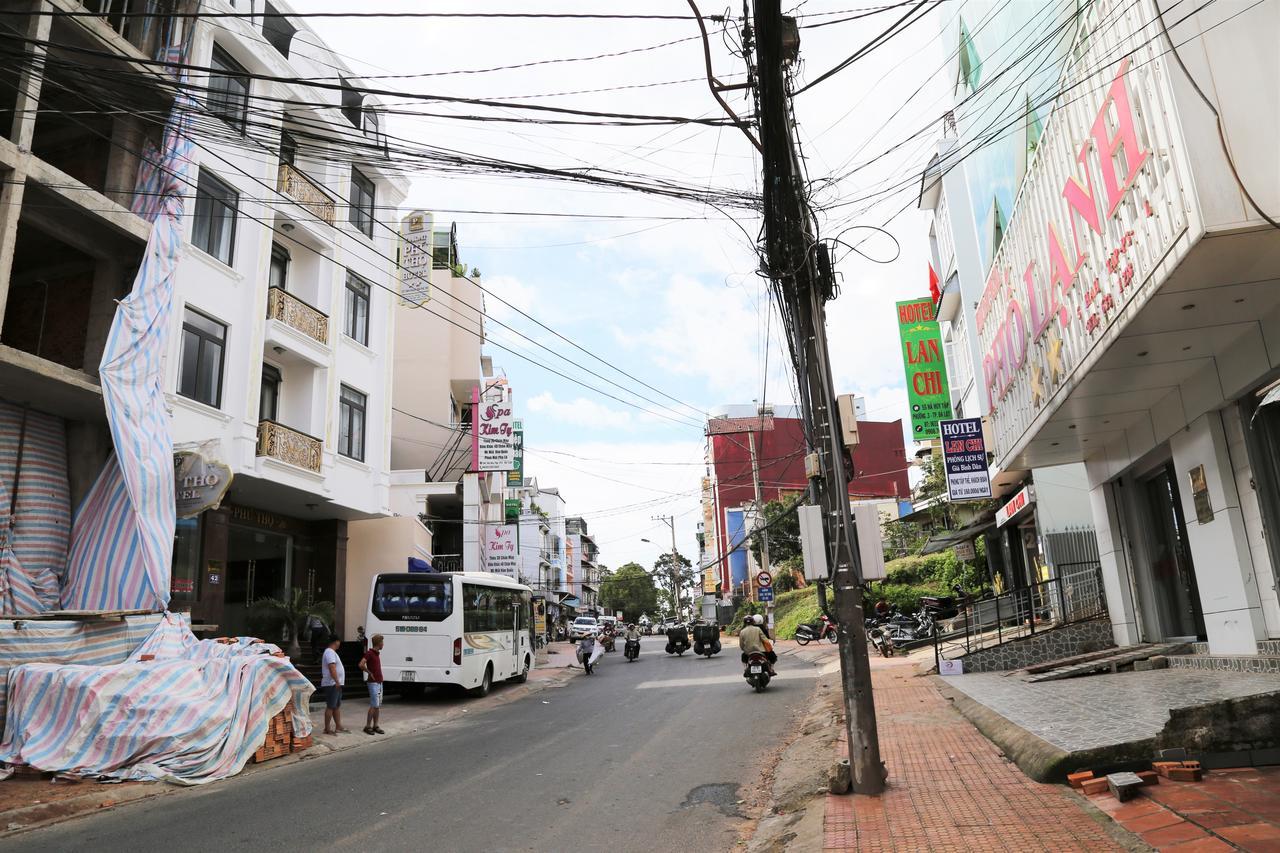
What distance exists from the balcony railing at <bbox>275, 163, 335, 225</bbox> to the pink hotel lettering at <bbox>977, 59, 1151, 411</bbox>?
1429 centimetres

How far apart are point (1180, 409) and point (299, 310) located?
17.4 meters

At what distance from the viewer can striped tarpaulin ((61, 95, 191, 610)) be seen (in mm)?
12430

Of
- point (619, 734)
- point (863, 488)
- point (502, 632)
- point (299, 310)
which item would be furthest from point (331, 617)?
point (863, 488)

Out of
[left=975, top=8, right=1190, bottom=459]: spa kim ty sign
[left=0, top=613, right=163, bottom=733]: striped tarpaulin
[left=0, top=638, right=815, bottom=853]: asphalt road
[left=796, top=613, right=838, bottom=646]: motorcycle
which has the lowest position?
[left=0, top=638, right=815, bottom=853]: asphalt road

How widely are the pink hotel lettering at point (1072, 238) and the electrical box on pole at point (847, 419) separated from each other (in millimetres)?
3180

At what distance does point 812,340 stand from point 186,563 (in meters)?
13.9

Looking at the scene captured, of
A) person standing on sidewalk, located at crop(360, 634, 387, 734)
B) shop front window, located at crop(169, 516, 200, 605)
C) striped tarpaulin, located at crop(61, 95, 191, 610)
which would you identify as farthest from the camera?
shop front window, located at crop(169, 516, 200, 605)

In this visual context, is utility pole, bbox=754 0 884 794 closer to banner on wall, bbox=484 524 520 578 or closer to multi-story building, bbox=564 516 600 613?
banner on wall, bbox=484 524 520 578

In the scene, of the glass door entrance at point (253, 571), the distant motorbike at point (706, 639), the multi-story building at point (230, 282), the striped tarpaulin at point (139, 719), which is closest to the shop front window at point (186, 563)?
the multi-story building at point (230, 282)

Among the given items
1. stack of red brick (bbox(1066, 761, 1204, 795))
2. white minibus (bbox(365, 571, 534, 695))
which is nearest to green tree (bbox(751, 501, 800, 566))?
white minibus (bbox(365, 571, 534, 695))

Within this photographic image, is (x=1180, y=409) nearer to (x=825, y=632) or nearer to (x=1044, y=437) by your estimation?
(x=1044, y=437)

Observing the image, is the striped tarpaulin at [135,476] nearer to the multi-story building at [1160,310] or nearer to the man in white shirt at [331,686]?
the man in white shirt at [331,686]

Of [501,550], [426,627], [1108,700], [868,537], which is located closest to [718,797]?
[868,537]

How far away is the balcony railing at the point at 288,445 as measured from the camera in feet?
58.4
